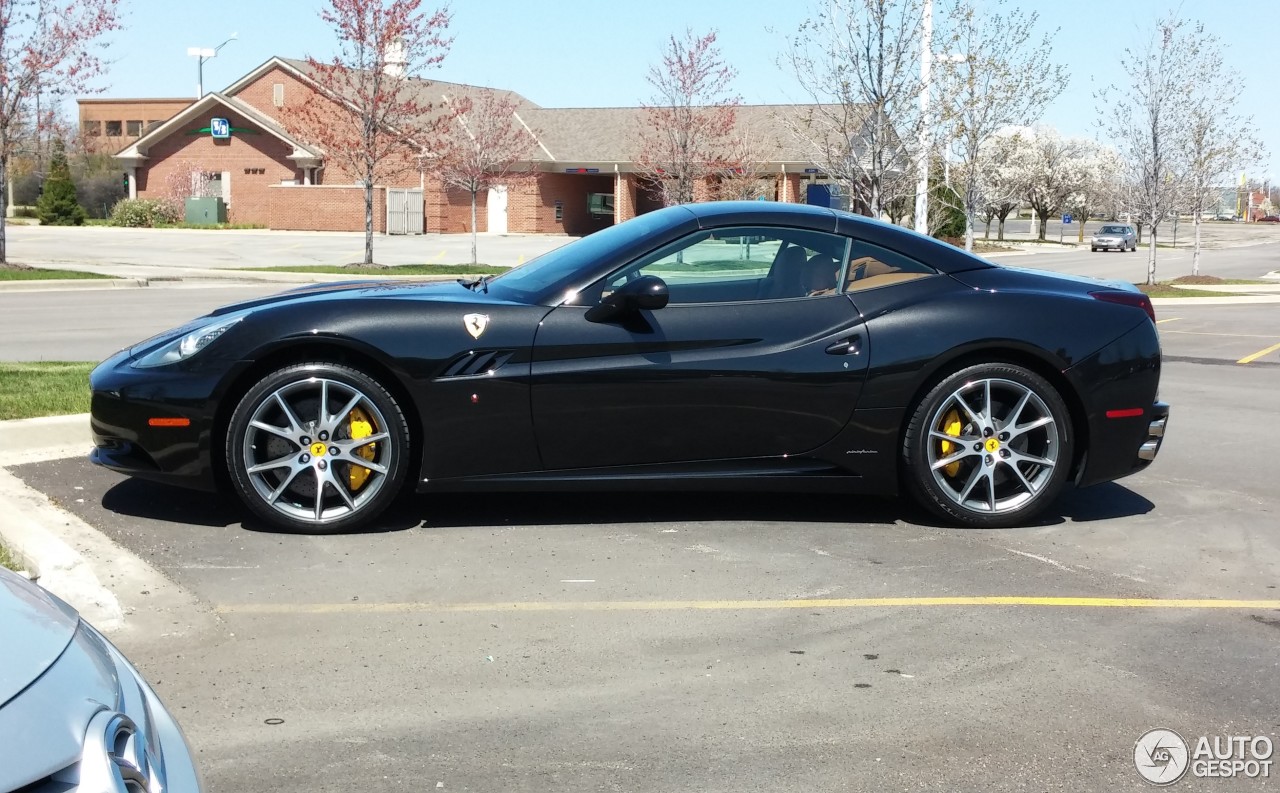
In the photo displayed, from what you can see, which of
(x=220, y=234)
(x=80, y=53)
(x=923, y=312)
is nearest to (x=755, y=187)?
(x=80, y=53)

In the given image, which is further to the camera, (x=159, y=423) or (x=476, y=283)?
(x=476, y=283)

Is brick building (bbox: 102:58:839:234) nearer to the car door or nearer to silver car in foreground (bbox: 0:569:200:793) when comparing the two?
the car door

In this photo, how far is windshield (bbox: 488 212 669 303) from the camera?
583cm

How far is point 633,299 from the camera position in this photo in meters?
5.61

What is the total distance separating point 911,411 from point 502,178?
104ft

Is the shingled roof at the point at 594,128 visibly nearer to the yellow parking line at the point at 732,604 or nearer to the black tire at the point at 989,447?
the black tire at the point at 989,447

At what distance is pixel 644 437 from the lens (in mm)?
5715

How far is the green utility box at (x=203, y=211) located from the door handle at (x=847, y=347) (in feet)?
171

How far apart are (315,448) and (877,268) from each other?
8.83 ft

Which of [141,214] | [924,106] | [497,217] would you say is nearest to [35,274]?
[924,106]

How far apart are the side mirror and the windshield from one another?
21 cm

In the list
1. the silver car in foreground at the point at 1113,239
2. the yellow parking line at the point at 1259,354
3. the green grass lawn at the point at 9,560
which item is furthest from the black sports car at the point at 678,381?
the silver car in foreground at the point at 1113,239

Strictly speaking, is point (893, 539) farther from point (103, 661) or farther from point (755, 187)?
point (755, 187)

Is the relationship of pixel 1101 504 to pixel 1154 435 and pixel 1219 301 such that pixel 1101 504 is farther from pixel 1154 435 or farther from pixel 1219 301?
pixel 1219 301
